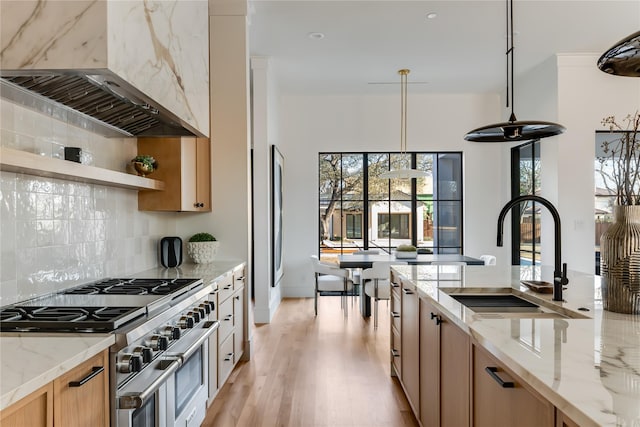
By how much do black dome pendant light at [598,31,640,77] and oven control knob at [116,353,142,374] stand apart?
1882 mm

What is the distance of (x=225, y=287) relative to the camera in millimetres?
2924

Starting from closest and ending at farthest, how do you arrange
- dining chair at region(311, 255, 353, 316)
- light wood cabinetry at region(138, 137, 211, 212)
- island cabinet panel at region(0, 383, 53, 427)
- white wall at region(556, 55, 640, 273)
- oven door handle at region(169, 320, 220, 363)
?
island cabinet panel at region(0, 383, 53, 427)
oven door handle at region(169, 320, 220, 363)
light wood cabinetry at region(138, 137, 211, 212)
white wall at region(556, 55, 640, 273)
dining chair at region(311, 255, 353, 316)

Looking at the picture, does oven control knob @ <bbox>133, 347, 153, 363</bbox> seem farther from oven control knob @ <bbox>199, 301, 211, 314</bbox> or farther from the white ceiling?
the white ceiling

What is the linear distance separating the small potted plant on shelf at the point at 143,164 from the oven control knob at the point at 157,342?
1.57 m

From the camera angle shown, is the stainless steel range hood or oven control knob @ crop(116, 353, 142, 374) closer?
oven control knob @ crop(116, 353, 142, 374)

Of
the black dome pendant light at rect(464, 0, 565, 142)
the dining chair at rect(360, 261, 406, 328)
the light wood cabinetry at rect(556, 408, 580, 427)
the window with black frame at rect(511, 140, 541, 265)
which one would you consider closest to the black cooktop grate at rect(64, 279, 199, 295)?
the light wood cabinetry at rect(556, 408, 580, 427)

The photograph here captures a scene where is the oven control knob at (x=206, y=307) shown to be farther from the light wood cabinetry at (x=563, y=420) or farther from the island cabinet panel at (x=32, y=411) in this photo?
the light wood cabinetry at (x=563, y=420)

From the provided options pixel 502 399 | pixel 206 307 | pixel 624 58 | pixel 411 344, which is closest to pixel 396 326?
pixel 411 344

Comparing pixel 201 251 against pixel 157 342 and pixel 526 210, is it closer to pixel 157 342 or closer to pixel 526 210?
pixel 157 342

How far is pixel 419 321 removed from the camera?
7.15ft

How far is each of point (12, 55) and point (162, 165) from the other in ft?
5.50

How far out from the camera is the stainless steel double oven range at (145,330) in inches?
54.6

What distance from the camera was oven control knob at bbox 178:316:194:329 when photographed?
1969mm

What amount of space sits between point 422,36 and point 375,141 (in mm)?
2332
